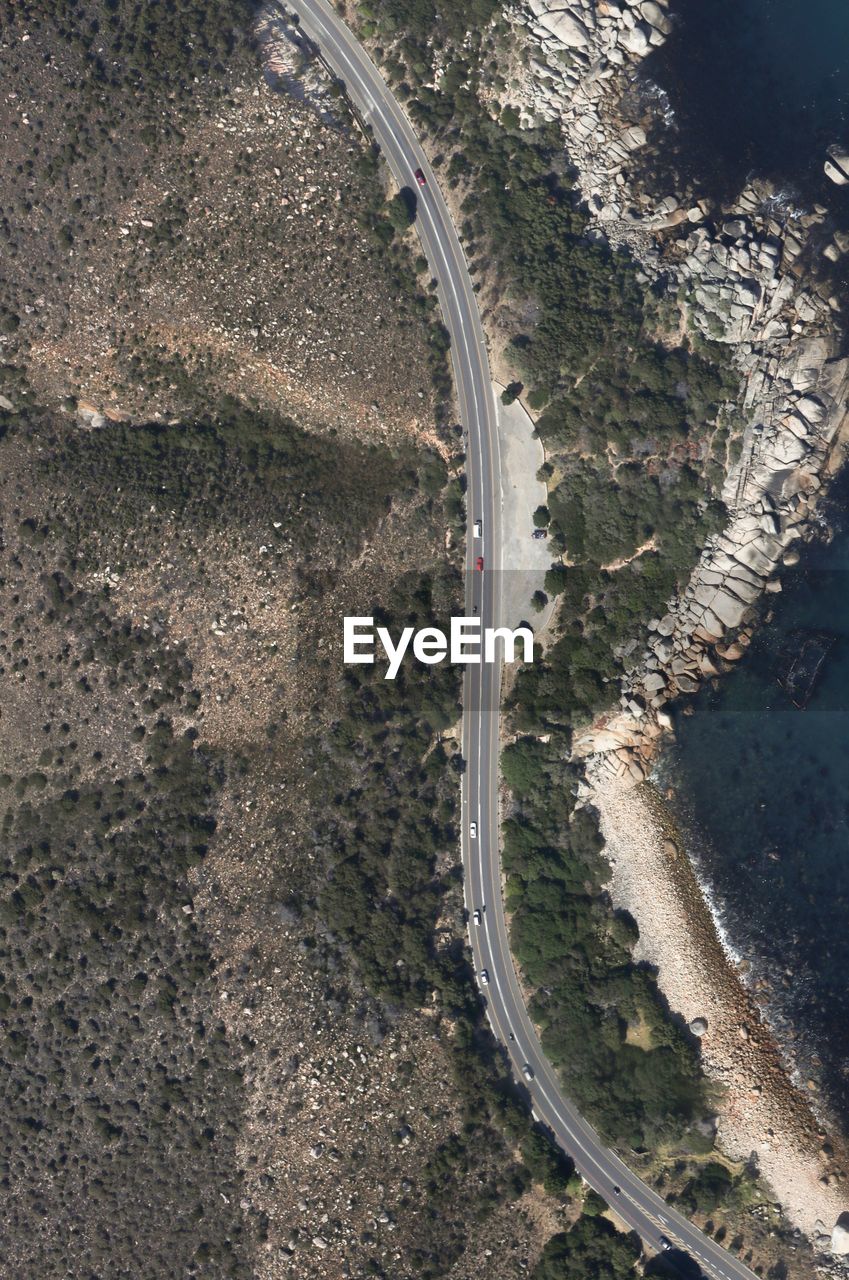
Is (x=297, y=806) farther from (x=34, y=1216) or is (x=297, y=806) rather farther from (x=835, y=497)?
(x=835, y=497)

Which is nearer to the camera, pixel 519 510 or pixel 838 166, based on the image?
pixel 519 510

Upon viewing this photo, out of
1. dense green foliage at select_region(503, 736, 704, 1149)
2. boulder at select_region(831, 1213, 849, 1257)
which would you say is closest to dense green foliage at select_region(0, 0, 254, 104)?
dense green foliage at select_region(503, 736, 704, 1149)

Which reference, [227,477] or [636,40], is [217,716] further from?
[636,40]

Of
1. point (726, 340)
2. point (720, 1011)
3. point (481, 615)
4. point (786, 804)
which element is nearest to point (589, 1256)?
point (720, 1011)

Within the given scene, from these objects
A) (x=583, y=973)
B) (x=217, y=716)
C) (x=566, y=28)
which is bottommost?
(x=583, y=973)

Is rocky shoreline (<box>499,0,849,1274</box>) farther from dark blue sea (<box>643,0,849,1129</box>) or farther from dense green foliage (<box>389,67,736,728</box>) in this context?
dark blue sea (<box>643,0,849,1129</box>)

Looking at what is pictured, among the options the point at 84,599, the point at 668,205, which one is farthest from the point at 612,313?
the point at 84,599

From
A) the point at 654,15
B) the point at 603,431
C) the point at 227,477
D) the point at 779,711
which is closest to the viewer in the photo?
the point at 779,711
